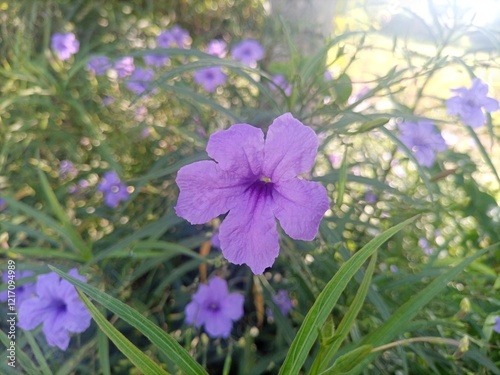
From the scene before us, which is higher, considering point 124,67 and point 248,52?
point 248,52

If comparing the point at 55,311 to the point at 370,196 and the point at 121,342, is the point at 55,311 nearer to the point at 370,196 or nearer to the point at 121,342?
the point at 121,342

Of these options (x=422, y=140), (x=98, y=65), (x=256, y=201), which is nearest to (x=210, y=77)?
(x=98, y=65)

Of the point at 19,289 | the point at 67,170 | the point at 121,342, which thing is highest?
the point at 121,342

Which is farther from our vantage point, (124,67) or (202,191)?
(124,67)

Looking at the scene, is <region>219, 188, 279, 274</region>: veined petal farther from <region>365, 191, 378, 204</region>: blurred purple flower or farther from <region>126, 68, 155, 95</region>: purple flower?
<region>126, 68, 155, 95</region>: purple flower

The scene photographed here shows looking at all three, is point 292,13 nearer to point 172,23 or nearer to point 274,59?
point 274,59

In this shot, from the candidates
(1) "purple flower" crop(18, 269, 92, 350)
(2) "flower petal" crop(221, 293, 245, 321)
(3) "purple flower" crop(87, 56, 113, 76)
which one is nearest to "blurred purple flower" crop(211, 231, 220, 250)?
(2) "flower petal" crop(221, 293, 245, 321)

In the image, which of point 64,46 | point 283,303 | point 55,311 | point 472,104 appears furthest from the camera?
point 64,46
